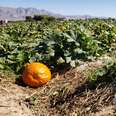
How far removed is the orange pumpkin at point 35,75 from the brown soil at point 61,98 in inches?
3.6

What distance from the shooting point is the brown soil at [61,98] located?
5.34m

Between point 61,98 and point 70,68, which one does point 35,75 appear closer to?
point 70,68

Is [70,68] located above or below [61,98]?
above

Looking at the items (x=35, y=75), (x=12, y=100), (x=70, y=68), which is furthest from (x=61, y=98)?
(x=70, y=68)

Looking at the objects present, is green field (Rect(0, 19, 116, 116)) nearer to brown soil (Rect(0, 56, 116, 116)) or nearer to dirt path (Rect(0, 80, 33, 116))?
brown soil (Rect(0, 56, 116, 116))

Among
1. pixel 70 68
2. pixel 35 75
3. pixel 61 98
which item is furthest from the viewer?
pixel 70 68

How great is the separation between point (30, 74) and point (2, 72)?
2.25 feet

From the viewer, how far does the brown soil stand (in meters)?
5.34

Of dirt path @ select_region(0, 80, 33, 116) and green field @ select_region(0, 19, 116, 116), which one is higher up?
green field @ select_region(0, 19, 116, 116)

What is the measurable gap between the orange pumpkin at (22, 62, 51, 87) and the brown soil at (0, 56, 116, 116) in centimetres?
9

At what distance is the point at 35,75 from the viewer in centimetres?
680

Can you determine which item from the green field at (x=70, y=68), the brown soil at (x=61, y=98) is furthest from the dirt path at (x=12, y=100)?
the green field at (x=70, y=68)

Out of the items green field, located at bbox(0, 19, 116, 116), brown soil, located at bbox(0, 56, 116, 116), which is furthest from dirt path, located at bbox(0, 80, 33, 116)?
green field, located at bbox(0, 19, 116, 116)

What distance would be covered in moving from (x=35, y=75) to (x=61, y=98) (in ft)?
3.21
